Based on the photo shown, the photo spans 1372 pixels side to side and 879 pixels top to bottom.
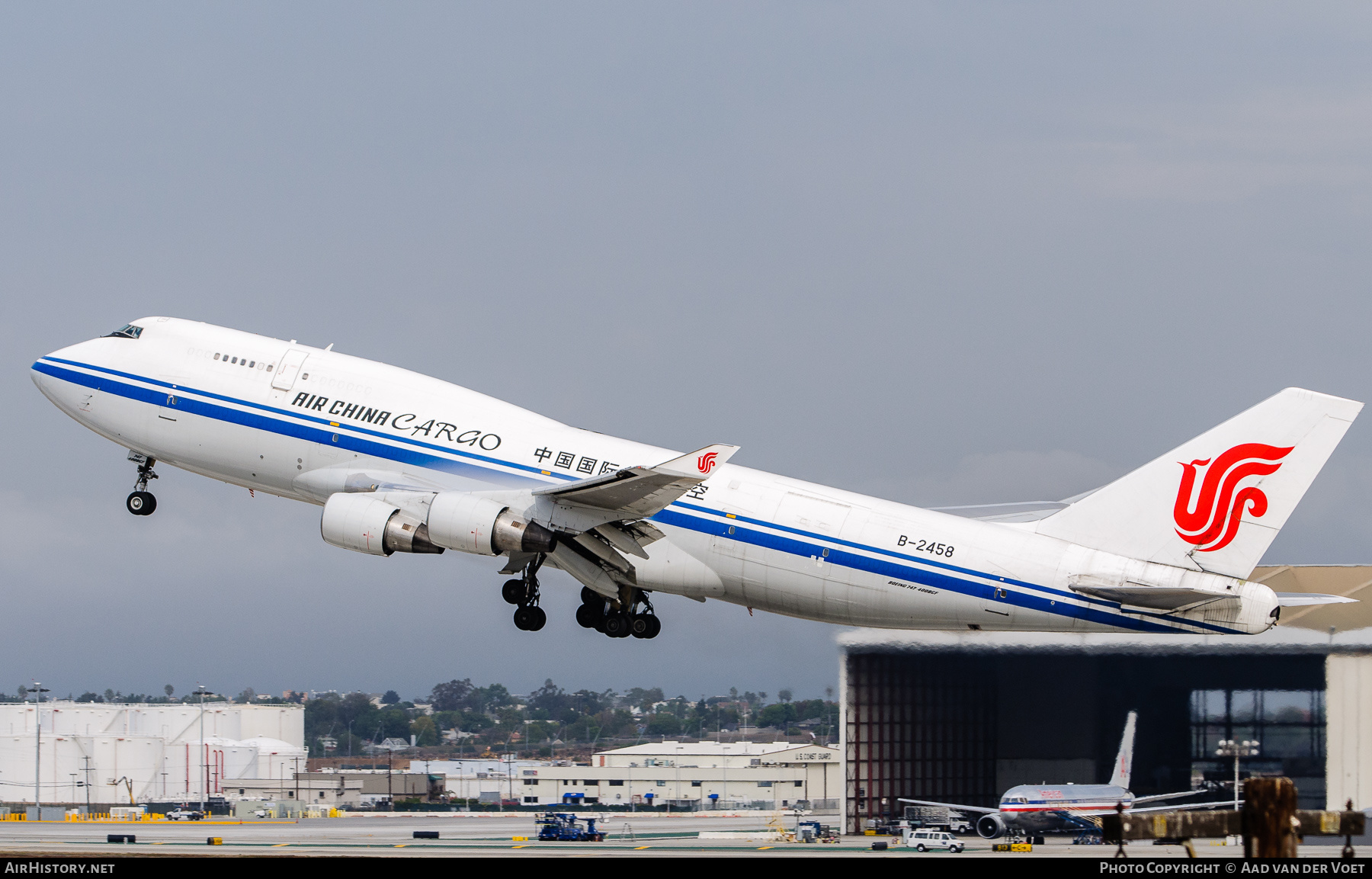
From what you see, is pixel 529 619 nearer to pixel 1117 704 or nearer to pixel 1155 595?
pixel 1155 595

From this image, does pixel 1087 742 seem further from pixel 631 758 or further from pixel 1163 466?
pixel 631 758

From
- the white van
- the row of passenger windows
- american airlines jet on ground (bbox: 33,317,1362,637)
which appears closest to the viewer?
american airlines jet on ground (bbox: 33,317,1362,637)

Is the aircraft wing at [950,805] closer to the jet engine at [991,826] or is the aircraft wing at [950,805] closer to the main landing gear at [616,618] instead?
the jet engine at [991,826]

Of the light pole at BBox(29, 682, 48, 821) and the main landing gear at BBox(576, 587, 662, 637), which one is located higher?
the main landing gear at BBox(576, 587, 662, 637)

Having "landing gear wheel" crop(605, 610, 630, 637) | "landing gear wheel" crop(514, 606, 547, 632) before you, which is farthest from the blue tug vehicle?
"landing gear wheel" crop(514, 606, 547, 632)

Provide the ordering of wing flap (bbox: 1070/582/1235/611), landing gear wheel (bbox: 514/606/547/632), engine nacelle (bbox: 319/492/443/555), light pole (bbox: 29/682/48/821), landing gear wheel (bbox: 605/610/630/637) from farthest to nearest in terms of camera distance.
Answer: light pole (bbox: 29/682/48/821)
landing gear wheel (bbox: 605/610/630/637)
landing gear wheel (bbox: 514/606/547/632)
engine nacelle (bbox: 319/492/443/555)
wing flap (bbox: 1070/582/1235/611)

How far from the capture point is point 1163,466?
33375mm

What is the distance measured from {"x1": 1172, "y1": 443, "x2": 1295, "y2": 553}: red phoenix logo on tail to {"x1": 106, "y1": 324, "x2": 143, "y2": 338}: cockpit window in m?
24.9

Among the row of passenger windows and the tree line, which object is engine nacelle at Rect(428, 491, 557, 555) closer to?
the row of passenger windows

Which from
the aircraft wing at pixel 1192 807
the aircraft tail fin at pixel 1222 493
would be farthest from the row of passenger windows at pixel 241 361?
the aircraft wing at pixel 1192 807

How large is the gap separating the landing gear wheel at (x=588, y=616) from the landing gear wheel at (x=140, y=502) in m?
11.8

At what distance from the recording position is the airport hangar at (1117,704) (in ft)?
161

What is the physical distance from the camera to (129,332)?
38.5m

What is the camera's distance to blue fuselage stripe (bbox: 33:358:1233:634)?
1275 inches
